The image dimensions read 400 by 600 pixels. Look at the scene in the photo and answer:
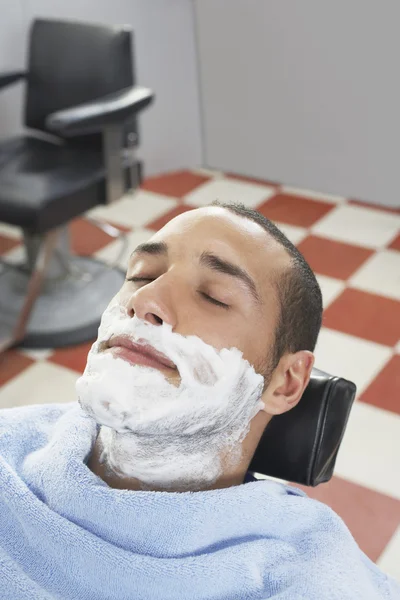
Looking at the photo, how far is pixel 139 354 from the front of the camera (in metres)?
1.03

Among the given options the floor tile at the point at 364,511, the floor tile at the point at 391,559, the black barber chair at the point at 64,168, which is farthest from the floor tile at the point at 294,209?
the floor tile at the point at 391,559

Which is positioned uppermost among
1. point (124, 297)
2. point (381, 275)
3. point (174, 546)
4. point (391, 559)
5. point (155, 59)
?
point (124, 297)

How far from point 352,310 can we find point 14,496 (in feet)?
5.48

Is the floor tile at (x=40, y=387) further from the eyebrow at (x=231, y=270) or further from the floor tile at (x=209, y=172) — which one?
the floor tile at (x=209, y=172)

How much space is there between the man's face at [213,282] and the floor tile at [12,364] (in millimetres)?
1273

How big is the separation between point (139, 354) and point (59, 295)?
160 cm

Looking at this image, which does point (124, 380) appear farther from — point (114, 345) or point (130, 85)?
point (130, 85)

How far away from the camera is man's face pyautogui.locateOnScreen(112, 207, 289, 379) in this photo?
Result: 3.43ft

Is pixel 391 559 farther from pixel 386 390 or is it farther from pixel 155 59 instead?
pixel 155 59

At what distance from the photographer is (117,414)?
3.25 ft

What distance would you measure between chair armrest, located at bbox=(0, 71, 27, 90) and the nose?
1.70 metres

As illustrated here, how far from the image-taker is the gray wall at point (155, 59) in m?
2.82

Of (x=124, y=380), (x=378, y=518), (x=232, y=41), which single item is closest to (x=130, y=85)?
(x=232, y=41)

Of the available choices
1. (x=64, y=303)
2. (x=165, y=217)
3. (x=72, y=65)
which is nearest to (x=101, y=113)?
(x=72, y=65)
